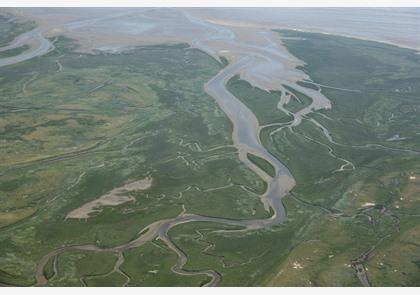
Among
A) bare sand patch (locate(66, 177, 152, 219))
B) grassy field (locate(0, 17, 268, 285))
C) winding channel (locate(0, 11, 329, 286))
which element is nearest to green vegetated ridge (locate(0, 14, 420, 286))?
grassy field (locate(0, 17, 268, 285))

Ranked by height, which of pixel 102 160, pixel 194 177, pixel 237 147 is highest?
pixel 102 160

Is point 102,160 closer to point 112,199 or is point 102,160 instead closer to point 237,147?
point 112,199

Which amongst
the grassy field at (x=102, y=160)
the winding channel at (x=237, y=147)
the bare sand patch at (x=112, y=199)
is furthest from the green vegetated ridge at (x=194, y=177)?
the bare sand patch at (x=112, y=199)

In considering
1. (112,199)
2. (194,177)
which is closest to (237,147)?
(194,177)

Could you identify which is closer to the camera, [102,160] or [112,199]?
[112,199]

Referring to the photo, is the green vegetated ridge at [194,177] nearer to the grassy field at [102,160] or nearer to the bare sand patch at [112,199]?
the grassy field at [102,160]
